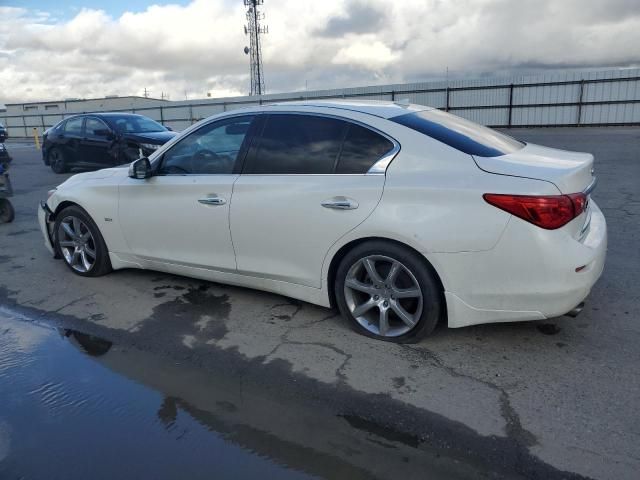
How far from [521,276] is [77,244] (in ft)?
13.6

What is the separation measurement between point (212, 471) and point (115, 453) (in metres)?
0.53

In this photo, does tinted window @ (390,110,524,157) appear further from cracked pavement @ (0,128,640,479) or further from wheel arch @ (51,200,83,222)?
wheel arch @ (51,200,83,222)

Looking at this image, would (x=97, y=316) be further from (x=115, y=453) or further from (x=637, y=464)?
(x=637, y=464)

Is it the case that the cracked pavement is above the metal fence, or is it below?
below

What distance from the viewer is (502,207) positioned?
3012 mm

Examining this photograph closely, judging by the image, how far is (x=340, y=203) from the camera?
3.47m

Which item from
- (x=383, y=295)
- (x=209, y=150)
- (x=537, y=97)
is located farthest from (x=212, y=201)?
(x=537, y=97)

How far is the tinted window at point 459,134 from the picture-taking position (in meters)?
3.43

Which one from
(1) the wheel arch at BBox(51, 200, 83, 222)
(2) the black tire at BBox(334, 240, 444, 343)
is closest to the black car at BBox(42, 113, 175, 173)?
(1) the wheel arch at BBox(51, 200, 83, 222)

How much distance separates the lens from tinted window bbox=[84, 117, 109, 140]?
1282 centimetres

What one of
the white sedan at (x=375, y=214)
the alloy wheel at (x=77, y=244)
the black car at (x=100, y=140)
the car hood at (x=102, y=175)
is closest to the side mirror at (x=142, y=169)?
the white sedan at (x=375, y=214)

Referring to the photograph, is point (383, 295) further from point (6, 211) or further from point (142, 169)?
point (6, 211)

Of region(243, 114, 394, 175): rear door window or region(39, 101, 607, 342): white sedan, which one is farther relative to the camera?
region(243, 114, 394, 175): rear door window

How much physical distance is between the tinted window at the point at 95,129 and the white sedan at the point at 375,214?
A: 29.8 feet
